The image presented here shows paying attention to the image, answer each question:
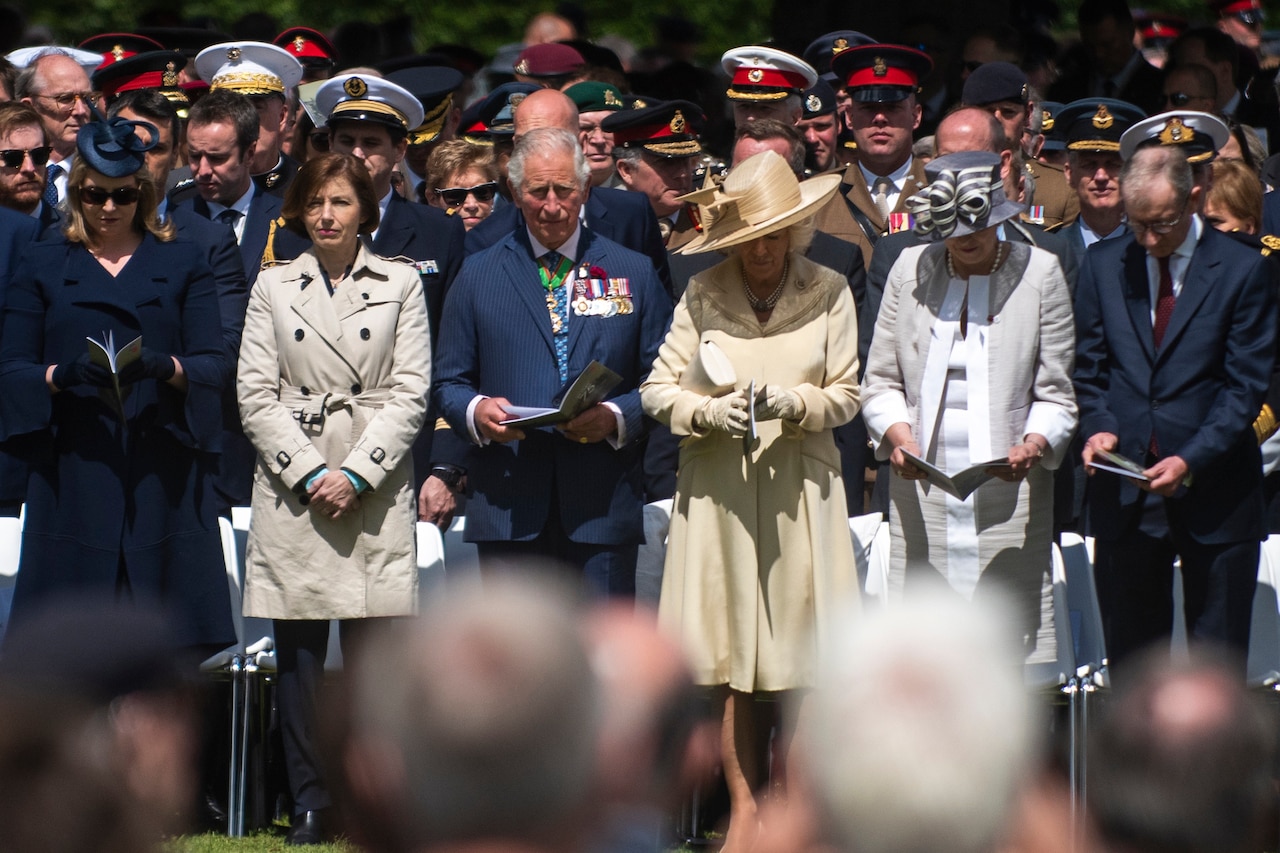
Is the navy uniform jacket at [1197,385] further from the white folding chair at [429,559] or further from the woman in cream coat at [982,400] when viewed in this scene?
the white folding chair at [429,559]

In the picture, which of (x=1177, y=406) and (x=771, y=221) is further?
(x=1177, y=406)

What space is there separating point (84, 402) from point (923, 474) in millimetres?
2869

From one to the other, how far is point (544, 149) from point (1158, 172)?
2169 mm

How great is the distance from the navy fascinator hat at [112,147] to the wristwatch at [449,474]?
1.62 m

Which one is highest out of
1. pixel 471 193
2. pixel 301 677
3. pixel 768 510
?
pixel 471 193

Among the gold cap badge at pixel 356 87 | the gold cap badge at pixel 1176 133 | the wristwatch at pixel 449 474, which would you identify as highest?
the gold cap badge at pixel 356 87

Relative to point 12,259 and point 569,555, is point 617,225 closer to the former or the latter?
point 569,555

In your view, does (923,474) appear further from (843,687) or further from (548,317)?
(843,687)

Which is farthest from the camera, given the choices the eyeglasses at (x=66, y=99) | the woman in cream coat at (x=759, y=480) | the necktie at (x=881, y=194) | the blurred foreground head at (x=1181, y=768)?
the eyeglasses at (x=66, y=99)

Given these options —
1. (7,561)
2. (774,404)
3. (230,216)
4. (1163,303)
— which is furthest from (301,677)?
(1163,303)

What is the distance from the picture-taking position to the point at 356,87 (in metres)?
8.34

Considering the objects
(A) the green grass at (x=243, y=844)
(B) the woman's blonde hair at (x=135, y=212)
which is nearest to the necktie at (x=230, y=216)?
(B) the woman's blonde hair at (x=135, y=212)

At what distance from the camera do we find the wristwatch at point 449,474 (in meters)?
7.45

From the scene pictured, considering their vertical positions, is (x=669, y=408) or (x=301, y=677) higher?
(x=669, y=408)
